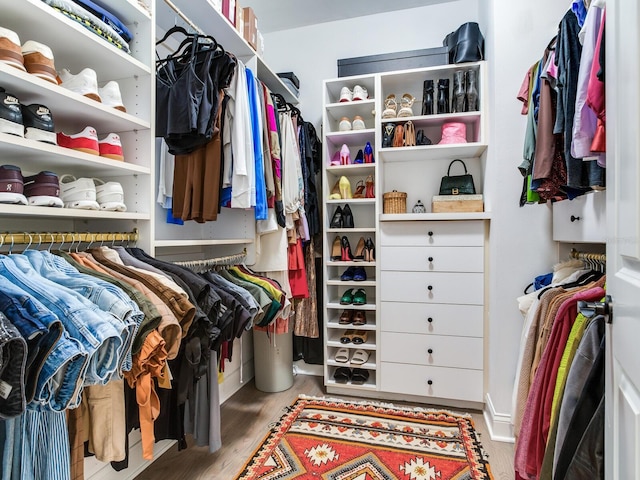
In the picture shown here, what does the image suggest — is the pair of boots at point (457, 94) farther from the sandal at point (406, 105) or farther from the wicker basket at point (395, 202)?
the wicker basket at point (395, 202)

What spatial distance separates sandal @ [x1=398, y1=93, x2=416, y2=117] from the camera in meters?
2.36

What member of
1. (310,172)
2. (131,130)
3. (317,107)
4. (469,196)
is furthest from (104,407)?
(317,107)

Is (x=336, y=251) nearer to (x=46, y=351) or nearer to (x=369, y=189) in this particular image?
(x=369, y=189)

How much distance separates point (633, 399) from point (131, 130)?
165 cm

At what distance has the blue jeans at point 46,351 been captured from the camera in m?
0.75

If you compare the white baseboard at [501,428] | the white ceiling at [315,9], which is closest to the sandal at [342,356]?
the white baseboard at [501,428]

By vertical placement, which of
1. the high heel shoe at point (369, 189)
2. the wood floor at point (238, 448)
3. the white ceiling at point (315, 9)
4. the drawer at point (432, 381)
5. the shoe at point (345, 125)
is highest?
the white ceiling at point (315, 9)

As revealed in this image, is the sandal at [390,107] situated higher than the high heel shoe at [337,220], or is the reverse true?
the sandal at [390,107]

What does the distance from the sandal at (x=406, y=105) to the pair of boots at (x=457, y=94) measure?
0.08 meters

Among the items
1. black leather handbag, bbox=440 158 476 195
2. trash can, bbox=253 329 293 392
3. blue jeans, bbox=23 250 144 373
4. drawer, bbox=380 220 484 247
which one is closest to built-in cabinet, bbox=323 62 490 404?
drawer, bbox=380 220 484 247

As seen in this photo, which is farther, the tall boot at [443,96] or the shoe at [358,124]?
the shoe at [358,124]

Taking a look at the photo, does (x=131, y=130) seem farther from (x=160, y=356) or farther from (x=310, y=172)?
(x=310, y=172)

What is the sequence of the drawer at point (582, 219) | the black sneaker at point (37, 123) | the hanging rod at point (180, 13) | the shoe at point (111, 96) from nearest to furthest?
the black sneaker at point (37, 123)
the drawer at point (582, 219)
the shoe at point (111, 96)
the hanging rod at point (180, 13)

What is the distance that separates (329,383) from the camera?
2459mm
